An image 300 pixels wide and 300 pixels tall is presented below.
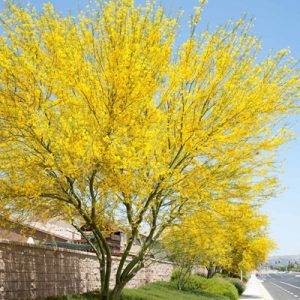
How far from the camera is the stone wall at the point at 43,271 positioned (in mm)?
11117

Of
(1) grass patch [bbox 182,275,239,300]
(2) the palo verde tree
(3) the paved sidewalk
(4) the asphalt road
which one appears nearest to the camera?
(2) the palo verde tree

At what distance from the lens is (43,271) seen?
13.1 m

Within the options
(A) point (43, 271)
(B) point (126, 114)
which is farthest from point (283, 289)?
(B) point (126, 114)

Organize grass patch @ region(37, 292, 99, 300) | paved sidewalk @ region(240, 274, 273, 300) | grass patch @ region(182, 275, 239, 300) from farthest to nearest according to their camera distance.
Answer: paved sidewalk @ region(240, 274, 273, 300) < grass patch @ region(182, 275, 239, 300) < grass patch @ region(37, 292, 99, 300)

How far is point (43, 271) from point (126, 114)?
234 inches

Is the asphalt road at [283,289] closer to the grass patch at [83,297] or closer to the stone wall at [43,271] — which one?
the stone wall at [43,271]

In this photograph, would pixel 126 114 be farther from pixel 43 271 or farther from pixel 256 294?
pixel 256 294

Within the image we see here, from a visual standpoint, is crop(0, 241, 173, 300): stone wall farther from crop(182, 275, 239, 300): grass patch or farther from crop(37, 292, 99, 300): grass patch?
crop(182, 275, 239, 300): grass patch

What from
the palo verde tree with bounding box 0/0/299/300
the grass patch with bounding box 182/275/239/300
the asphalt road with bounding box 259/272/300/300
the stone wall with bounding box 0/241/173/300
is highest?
the palo verde tree with bounding box 0/0/299/300

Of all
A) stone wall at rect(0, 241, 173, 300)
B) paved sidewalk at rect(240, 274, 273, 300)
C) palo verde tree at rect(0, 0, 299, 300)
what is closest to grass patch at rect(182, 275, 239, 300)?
paved sidewalk at rect(240, 274, 273, 300)

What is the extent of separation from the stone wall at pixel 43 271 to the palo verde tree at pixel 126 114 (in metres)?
1.07

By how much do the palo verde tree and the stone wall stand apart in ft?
3.52

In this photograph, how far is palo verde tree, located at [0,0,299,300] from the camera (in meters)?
9.26

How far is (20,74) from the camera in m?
9.27
